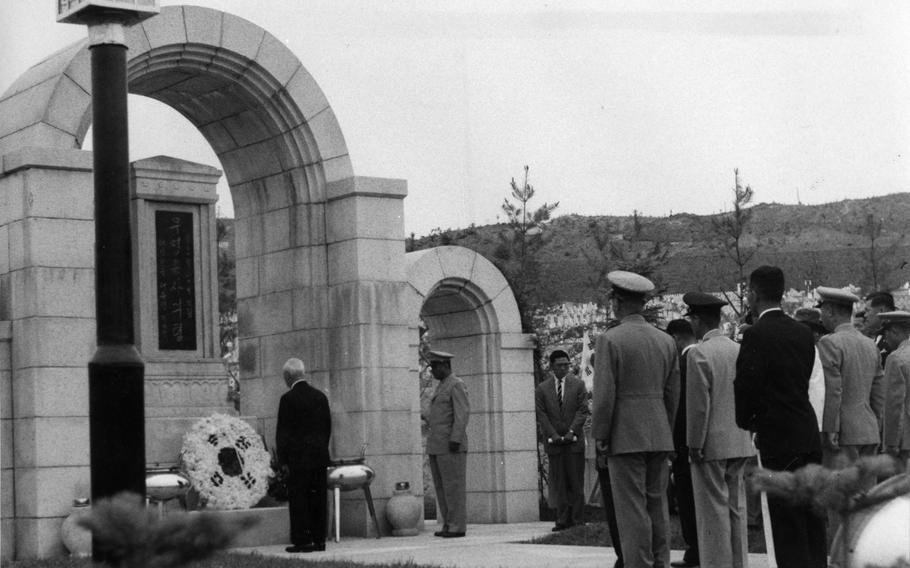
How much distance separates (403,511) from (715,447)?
5646 millimetres

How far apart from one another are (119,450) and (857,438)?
611cm

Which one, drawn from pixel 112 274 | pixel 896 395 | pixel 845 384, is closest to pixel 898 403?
pixel 896 395

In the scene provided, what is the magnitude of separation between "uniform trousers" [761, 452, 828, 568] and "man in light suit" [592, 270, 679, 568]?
0.68 meters

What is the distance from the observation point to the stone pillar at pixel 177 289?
13969 mm

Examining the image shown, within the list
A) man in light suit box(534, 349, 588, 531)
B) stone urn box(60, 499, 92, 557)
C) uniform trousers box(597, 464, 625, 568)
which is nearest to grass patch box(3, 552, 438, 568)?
stone urn box(60, 499, 92, 557)

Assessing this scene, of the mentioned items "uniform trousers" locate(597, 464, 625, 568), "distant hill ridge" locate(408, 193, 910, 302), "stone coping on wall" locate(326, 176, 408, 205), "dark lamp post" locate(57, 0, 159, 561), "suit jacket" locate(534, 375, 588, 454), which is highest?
"distant hill ridge" locate(408, 193, 910, 302)

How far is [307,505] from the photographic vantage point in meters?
12.9

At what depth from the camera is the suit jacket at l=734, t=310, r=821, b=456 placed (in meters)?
8.27

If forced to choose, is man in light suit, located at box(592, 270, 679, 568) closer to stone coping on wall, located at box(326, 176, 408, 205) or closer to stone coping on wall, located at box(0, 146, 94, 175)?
stone coping on wall, located at box(0, 146, 94, 175)

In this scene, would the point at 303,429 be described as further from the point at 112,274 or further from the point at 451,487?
the point at 112,274

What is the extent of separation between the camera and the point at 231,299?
111 feet

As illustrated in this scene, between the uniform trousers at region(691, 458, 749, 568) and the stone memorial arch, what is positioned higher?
the stone memorial arch

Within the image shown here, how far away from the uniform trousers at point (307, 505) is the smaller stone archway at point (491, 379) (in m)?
4.09

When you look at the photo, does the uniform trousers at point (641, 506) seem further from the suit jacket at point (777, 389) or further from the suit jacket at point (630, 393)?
the suit jacket at point (777, 389)
